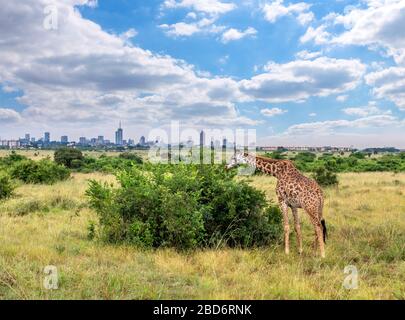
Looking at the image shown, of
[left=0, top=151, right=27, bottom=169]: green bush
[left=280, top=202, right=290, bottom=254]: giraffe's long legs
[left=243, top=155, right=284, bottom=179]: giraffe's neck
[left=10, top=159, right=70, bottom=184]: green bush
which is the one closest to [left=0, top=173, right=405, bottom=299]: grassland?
[left=280, top=202, right=290, bottom=254]: giraffe's long legs

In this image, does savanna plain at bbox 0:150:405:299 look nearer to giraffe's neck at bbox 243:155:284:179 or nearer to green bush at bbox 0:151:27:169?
giraffe's neck at bbox 243:155:284:179

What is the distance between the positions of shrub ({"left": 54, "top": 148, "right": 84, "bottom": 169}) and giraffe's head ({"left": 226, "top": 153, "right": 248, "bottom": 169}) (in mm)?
35612

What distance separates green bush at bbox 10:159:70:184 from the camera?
24.9m

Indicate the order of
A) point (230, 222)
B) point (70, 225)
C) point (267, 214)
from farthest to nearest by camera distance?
1. point (70, 225)
2. point (267, 214)
3. point (230, 222)

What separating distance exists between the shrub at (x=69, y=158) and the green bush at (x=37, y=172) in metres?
17.3

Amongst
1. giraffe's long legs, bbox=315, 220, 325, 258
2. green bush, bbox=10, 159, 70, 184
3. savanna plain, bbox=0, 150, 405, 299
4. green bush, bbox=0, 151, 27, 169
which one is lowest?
savanna plain, bbox=0, 150, 405, 299

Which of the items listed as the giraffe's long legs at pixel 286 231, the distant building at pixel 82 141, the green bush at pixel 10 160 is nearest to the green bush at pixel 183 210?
the giraffe's long legs at pixel 286 231

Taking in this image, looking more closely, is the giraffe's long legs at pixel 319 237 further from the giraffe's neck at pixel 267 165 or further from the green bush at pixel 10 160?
the green bush at pixel 10 160

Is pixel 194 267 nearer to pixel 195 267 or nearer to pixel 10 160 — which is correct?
pixel 195 267

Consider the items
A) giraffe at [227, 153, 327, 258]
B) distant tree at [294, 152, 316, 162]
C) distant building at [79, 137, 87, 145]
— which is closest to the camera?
giraffe at [227, 153, 327, 258]

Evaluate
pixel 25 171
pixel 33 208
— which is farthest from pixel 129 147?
pixel 33 208
